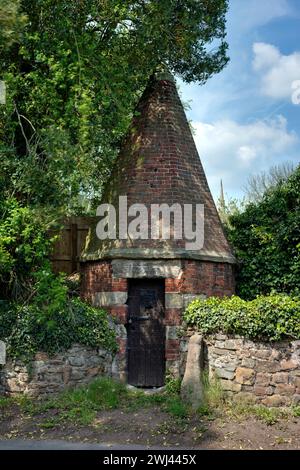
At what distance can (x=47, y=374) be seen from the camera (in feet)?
35.4

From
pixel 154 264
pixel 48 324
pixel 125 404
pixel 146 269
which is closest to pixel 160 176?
pixel 154 264

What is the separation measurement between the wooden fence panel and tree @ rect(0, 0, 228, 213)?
2.00 meters

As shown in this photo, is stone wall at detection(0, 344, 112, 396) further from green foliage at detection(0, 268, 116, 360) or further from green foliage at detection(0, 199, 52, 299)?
green foliage at detection(0, 199, 52, 299)

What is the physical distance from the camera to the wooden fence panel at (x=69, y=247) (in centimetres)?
1460

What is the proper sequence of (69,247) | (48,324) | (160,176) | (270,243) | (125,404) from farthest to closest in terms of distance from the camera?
(69,247) < (270,243) < (160,176) < (48,324) < (125,404)

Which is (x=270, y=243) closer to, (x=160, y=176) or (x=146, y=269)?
(x=160, y=176)

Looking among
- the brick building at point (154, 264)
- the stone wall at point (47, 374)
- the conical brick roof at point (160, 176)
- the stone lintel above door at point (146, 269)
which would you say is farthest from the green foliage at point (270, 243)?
the stone wall at point (47, 374)

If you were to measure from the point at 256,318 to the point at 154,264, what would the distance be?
2.64 metres

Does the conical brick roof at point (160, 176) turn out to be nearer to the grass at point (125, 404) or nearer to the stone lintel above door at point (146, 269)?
the stone lintel above door at point (146, 269)

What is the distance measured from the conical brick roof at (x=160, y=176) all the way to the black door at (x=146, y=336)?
898 mm

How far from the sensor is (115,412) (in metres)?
9.80

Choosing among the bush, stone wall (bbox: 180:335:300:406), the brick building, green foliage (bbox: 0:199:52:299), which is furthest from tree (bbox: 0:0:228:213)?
stone wall (bbox: 180:335:300:406)
